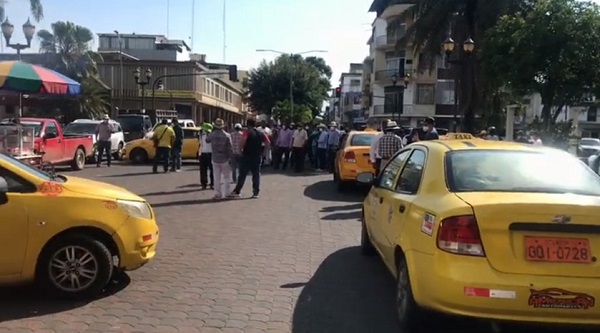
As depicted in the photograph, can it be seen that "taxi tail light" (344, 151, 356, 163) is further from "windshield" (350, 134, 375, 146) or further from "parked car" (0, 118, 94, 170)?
"parked car" (0, 118, 94, 170)

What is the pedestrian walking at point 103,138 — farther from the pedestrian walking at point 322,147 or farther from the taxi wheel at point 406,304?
the taxi wheel at point 406,304

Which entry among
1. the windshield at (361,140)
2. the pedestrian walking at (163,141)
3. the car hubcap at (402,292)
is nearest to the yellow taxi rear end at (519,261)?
the car hubcap at (402,292)

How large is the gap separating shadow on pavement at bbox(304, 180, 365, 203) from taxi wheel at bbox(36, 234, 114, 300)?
8.19m

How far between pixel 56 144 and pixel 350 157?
29.0 feet

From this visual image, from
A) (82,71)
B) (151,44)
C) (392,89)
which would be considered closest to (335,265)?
(82,71)

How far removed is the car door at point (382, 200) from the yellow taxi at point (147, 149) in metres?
16.7

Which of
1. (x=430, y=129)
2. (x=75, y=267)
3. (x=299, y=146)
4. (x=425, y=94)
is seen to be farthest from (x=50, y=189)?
(x=425, y=94)

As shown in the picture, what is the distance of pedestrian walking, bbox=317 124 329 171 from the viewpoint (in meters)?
21.4

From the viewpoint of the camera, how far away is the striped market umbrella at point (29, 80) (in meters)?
10.1

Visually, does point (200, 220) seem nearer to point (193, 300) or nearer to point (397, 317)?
point (193, 300)

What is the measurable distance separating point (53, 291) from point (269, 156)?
18279mm

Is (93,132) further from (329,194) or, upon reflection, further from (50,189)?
(50,189)

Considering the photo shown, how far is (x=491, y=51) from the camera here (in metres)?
20.9

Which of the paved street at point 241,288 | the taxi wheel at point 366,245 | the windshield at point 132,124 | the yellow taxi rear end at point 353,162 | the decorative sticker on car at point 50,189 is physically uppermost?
the windshield at point 132,124
